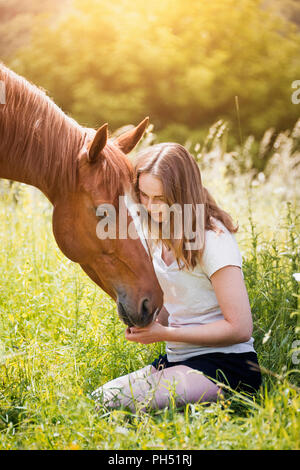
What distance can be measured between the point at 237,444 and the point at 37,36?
9870 millimetres

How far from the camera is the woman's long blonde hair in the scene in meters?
2.32

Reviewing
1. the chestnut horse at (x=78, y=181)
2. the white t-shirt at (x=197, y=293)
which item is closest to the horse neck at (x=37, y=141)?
the chestnut horse at (x=78, y=181)

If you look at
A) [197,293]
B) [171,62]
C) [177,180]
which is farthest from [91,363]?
[171,62]

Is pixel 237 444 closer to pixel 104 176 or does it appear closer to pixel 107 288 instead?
pixel 107 288

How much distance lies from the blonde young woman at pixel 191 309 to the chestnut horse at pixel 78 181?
0.14 meters

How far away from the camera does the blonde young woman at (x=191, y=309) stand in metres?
2.27

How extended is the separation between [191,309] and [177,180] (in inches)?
26.4

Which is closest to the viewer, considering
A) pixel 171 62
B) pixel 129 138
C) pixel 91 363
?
pixel 129 138

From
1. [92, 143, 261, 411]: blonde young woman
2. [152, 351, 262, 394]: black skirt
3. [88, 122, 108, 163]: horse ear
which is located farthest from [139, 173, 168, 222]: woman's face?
[152, 351, 262, 394]: black skirt

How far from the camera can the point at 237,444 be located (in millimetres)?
1934

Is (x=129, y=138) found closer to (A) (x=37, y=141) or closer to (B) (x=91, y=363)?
(A) (x=37, y=141)

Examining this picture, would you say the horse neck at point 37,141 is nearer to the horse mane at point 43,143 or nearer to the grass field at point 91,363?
the horse mane at point 43,143

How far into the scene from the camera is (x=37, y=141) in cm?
236

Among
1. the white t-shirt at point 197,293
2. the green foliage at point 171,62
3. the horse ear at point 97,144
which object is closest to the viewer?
the horse ear at point 97,144
